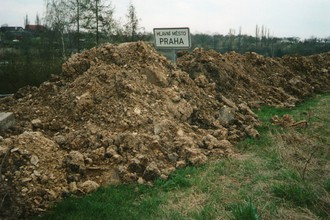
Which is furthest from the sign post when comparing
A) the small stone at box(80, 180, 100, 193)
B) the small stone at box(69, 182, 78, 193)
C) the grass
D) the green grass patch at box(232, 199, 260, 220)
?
the green grass patch at box(232, 199, 260, 220)

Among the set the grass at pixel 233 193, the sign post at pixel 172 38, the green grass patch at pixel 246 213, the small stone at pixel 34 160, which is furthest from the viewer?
the sign post at pixel 172 38

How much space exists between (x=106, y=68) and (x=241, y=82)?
16.2ft

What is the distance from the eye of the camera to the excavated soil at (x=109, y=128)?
164 inches

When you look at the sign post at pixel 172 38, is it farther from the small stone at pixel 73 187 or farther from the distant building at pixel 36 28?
the distant building at pixel 36 28

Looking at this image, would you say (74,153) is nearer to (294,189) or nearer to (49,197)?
(49,197)

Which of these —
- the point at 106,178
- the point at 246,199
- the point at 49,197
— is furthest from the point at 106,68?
the point at 246,199

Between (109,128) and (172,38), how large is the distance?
8.24ft

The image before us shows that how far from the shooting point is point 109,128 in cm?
531

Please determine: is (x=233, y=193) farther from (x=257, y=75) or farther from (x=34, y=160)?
(x=257, y=75)

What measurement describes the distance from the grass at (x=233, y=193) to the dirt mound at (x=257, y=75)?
352 cm

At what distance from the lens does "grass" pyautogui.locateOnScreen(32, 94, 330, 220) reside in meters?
3.56

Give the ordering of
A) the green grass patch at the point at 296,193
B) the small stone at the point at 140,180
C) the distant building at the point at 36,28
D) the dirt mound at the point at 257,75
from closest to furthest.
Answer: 1. the green grass patch at the point at 296,193
2. the small stone at the point at 140,180
3. the dirt mound at the point at 257,75
4. the distant building at the point at 36,28

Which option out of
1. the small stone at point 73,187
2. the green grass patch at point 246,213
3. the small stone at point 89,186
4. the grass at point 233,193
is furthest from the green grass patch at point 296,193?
the small stone at point 73,187

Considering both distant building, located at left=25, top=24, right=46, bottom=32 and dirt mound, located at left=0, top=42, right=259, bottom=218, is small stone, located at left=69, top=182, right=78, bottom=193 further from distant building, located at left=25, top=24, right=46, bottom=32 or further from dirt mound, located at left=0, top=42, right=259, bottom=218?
distant building, located at left=25, top=24, right=46, bottom=32
